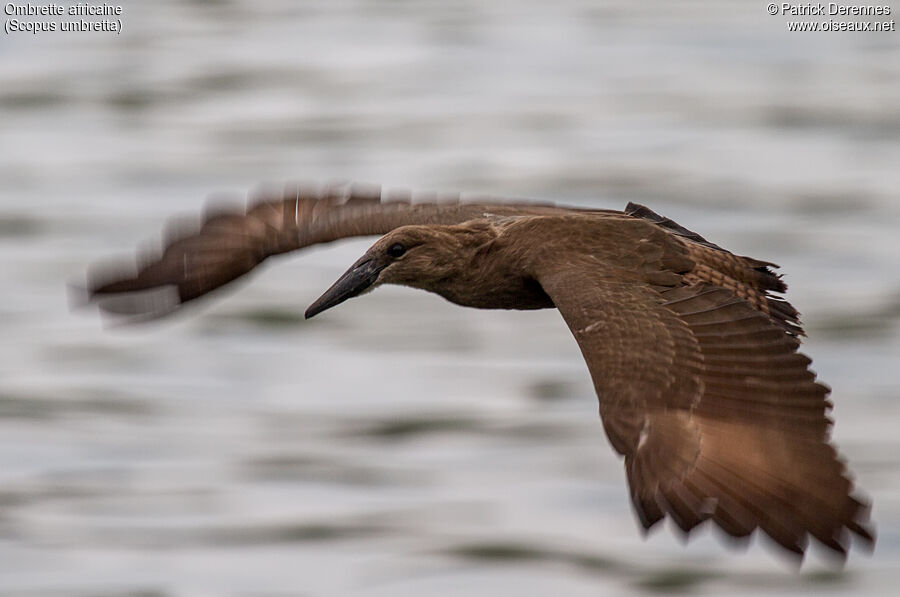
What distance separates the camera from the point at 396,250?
9.92 m

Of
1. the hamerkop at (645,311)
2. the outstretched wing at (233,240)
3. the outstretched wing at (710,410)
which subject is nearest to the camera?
the outstretched wing at (710,410)

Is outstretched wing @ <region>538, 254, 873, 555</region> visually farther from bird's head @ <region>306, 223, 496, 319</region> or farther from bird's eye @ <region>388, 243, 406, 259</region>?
bird's eye @ <region>388, 243, 406, 259</region>

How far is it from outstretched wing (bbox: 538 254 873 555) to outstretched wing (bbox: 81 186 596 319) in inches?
80.0

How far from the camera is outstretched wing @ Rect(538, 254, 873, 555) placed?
7.65 meters

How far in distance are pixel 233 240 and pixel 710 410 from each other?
3784 millimetres

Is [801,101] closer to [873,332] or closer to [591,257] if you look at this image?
[873,332]

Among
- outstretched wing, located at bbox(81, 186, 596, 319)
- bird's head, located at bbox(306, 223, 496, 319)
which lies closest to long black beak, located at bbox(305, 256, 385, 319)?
bird's head, located at bbox(306, 223, 496, 319)

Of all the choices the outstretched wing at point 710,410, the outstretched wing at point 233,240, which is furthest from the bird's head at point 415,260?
the outstretched wing at point 710,410

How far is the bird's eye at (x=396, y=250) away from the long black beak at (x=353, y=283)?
8 centimetres

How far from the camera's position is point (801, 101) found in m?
26.3

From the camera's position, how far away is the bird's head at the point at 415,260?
984 cm

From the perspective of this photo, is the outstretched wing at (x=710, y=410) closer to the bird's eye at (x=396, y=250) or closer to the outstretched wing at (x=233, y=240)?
the bird's eye at (x=396, y=250)

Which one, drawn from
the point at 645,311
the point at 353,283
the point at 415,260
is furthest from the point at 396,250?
the point at 645,311

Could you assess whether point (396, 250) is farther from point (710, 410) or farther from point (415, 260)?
point (710, 410)
